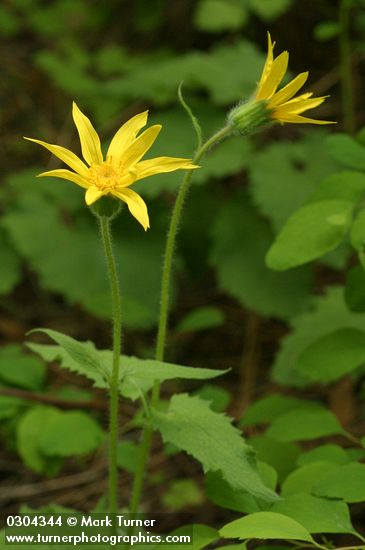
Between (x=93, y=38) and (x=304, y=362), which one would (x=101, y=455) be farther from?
(x=93, y=38)

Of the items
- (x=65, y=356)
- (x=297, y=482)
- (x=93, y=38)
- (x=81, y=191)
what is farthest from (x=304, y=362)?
(x=93, y=38)

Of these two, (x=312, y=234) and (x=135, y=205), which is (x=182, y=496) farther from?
(x=135, y=205)

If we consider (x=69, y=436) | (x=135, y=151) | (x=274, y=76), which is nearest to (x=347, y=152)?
(x=274, y=76)

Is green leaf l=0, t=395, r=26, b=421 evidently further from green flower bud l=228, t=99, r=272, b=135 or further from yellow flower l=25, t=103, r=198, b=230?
green flower bud l=228, t=99, r=272, b=135

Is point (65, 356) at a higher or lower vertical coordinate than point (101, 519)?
higher

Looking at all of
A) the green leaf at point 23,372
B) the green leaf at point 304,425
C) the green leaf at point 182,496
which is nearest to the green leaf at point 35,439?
the green leaf at point 23,372

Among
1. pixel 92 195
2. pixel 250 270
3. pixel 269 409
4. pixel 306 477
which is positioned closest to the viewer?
pixel 92 195
